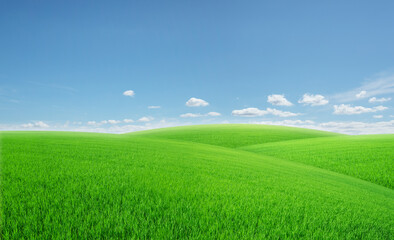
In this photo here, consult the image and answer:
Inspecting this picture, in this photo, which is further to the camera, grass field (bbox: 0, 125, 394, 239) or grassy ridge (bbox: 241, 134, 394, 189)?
grassy ridge (bbox: 241, 134, 394, 189)

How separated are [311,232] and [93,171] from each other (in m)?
4.94

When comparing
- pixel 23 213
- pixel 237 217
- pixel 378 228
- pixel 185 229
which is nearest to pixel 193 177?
pixel 237 217

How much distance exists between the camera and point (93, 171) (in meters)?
5.33

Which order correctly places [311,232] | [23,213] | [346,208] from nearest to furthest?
[23,213]
[311,232]
[346,208]

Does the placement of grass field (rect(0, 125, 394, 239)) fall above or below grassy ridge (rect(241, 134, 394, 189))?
above

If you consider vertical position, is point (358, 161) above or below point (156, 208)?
below

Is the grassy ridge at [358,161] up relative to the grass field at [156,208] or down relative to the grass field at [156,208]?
down

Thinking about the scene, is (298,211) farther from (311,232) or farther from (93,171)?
(93,171)

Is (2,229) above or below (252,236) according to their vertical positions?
above

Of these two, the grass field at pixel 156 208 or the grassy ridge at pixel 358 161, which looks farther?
the grassy ridge at pixel 358 161

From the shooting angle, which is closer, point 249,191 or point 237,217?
point 237,217

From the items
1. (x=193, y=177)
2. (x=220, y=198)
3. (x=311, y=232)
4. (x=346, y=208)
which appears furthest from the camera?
(x=193, y=177)

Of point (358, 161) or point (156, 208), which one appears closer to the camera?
point (156, 208)

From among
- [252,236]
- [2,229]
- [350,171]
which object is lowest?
[350,171]
